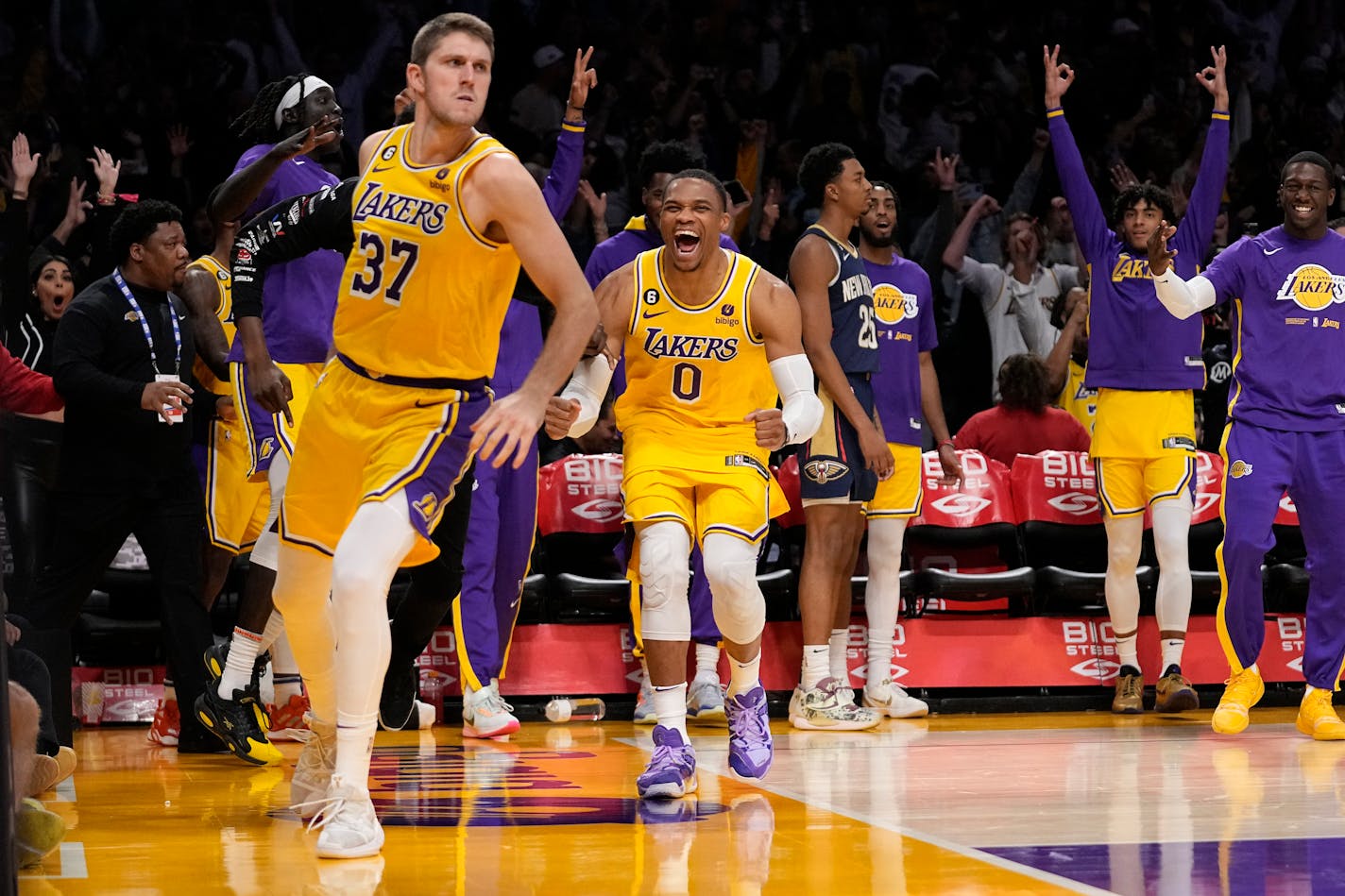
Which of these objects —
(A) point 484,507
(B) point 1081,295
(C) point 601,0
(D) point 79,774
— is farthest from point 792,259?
(C) point 601,0

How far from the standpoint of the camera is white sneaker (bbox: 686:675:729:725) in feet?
27.4

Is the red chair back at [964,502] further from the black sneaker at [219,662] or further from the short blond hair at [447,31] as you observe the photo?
the short blond hair at [447,31]

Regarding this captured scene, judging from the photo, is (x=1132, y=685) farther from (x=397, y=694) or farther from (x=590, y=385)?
(x=397, y=694)

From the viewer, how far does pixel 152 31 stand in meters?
11.7

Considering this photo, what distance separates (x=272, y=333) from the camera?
6.73 m

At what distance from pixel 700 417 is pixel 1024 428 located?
4.22m

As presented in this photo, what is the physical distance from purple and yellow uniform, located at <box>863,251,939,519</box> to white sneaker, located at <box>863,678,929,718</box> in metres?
0.86

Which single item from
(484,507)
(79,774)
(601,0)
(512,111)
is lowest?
(79,774)

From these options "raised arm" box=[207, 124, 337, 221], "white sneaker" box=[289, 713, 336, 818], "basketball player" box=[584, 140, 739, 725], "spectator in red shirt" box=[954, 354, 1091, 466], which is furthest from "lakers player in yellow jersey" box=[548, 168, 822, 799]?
"spectator in red shirt" box=[954, 354, 1091, 466]

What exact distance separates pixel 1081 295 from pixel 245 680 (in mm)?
5727

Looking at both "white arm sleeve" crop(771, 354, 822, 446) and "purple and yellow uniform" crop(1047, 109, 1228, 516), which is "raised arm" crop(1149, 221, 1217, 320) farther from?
"white arm sleeve" crop(771, 354, 822, 446)

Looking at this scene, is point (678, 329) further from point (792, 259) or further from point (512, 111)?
point (512, 111)

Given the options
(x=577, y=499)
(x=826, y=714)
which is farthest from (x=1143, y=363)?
(x=577, y=499)

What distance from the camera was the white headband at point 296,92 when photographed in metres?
6.74
